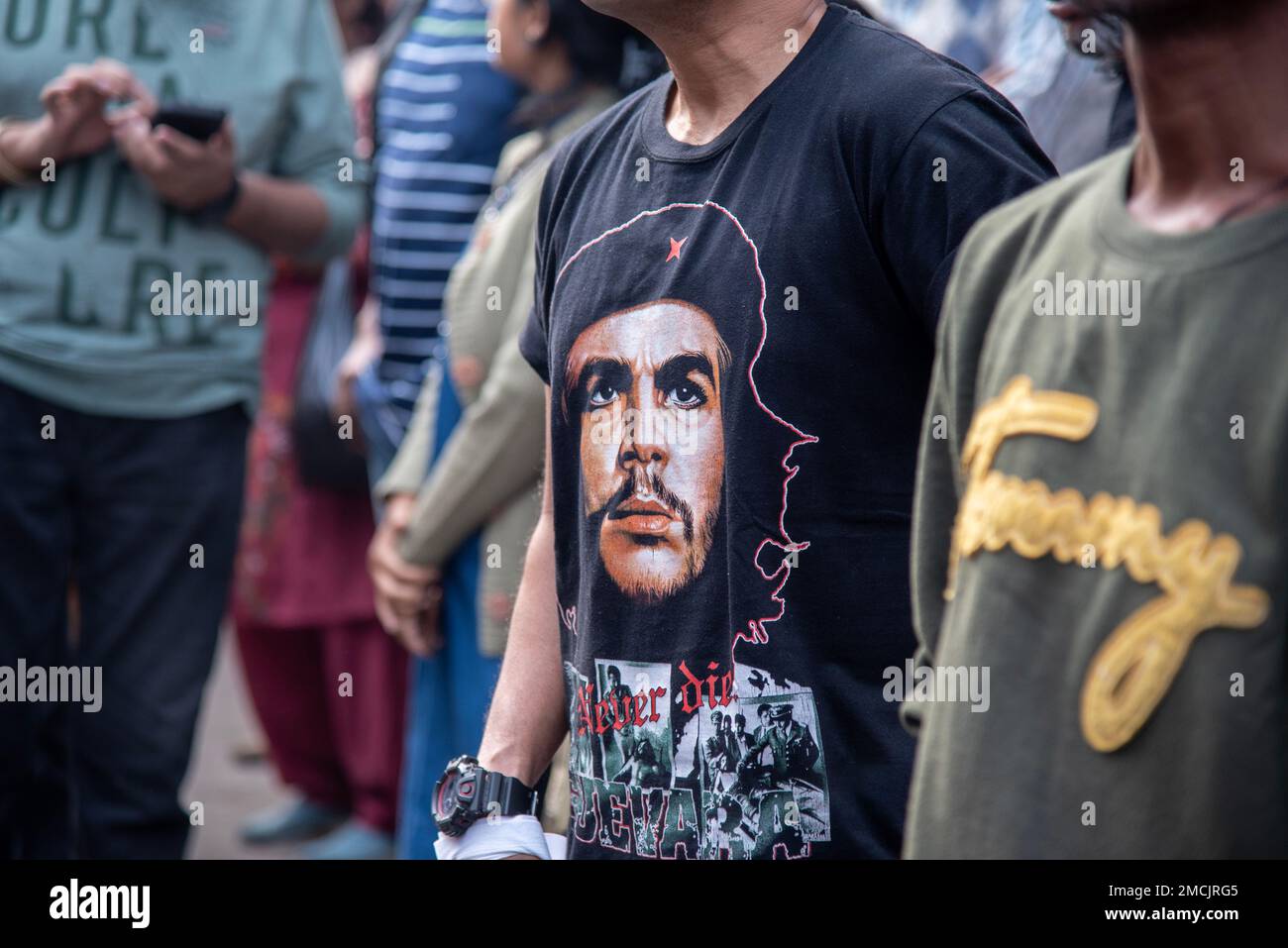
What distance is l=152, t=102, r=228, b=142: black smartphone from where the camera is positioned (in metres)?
3.14

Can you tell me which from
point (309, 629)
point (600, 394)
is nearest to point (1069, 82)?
point (600, 394)

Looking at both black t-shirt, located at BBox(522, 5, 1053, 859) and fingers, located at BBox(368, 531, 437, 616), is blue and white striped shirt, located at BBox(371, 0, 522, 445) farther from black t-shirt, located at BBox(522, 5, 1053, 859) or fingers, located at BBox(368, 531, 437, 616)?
black t-shirt, located at BBox(522, 5, 1053, 859)

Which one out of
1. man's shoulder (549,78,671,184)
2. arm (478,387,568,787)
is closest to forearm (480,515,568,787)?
arm (478,387,568,787)

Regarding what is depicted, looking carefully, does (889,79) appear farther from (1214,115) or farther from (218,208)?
(218,208)

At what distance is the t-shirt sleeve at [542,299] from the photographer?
6.91 feet

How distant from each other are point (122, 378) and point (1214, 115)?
2396mm

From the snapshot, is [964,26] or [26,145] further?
[964,26]

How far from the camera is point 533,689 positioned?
2.06 meters

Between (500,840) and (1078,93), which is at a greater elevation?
(1078,93)

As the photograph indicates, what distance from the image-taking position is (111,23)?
322 centimetres

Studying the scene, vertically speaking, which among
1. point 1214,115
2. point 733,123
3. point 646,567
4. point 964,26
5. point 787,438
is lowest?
point 646,567

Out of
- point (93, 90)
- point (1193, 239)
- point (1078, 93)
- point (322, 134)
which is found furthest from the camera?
point (322, 134)
